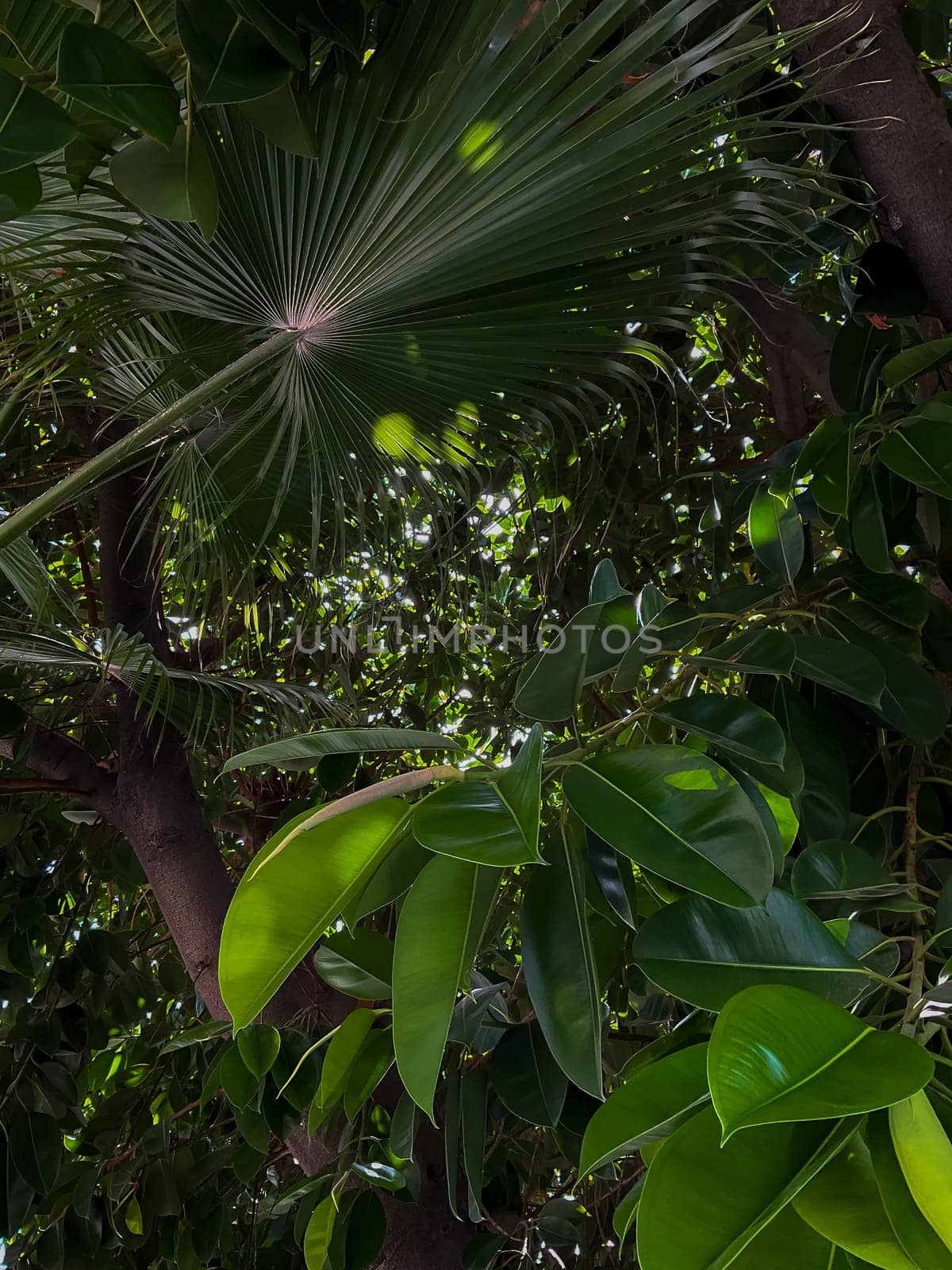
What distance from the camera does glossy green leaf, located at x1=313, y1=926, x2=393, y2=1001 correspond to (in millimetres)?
722

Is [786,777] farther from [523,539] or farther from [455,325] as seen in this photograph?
[523,539]

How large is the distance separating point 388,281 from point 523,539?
0.78m

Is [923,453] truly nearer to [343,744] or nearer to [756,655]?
[756,655]

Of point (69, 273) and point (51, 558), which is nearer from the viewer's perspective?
point (69, 273)

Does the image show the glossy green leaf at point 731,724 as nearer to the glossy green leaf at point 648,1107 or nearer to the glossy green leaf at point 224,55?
Result: the glossy green leaf at point 648,1107

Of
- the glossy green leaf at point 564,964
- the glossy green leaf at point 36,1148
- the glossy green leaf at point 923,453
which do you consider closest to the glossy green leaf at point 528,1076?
the glossy green leaf at point 564,964

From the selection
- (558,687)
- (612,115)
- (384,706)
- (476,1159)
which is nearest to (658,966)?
(558,687)

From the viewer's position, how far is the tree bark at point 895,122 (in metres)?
0.83

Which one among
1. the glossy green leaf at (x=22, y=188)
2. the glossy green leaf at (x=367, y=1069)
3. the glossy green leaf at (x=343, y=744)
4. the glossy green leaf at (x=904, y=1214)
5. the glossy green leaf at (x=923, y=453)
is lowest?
the glossy green leaf at (x=904, y=1214)

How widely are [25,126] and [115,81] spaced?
0.06 metres

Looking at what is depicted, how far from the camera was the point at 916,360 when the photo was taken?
743 millimetres

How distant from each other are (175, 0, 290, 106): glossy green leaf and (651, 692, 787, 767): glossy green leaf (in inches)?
19.1

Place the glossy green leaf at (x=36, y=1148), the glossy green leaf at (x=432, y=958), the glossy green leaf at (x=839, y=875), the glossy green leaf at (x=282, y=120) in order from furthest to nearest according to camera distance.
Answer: the glossy green leaf at (x=36, y=1148), the glossy green leaf at (x=282, y=120), the glossy green leaf at (x=839, y=875), the glossy green leaf at (x=432, y=958)

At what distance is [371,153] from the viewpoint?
2.96ft
